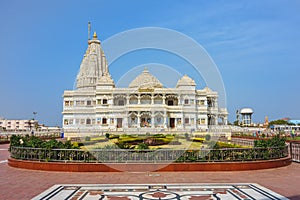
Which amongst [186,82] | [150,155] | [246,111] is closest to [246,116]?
[246,111]

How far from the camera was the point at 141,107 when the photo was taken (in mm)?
56219

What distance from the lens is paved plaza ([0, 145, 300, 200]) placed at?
8734 mm

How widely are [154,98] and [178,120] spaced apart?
23.1 feet

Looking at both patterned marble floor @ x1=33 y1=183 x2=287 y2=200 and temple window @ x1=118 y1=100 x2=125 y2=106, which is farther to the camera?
temple window @ x1=118 y1=100 x2=125 y2=106

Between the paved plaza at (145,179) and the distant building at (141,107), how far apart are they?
4420cm

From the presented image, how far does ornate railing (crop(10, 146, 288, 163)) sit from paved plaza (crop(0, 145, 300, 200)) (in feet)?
2.05

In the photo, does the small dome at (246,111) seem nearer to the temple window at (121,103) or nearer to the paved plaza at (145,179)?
the temple window at (121,103)

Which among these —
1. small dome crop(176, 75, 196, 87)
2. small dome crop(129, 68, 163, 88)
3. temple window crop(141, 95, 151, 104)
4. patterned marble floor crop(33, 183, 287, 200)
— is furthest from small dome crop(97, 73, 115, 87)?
patterned marble floor crop(33, 183, 287, 200)

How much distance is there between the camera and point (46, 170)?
12242 mm

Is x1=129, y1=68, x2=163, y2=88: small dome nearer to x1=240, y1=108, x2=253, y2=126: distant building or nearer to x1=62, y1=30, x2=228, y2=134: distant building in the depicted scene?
x1=62, y1=30, x2=228, y2=134: distant building

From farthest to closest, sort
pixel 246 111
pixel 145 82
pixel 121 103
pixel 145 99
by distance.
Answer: pixel 246 111, pixel 145 82, pixel 121 103, pixel 145 99

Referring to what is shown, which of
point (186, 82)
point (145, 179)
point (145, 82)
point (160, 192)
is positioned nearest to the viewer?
point (160, 192)

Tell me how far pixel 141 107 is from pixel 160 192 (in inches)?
1886

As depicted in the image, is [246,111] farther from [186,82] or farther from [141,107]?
[141,107]
